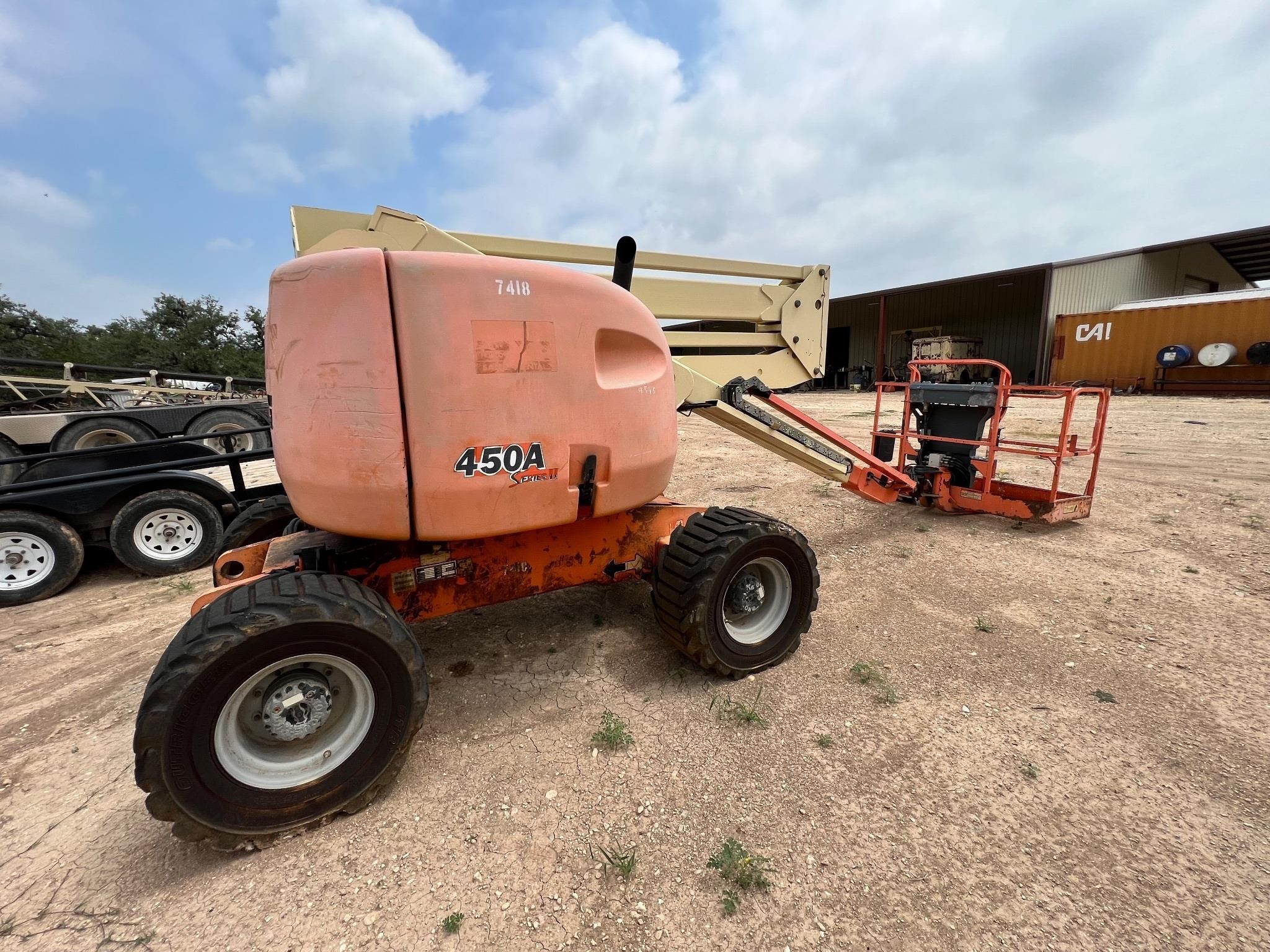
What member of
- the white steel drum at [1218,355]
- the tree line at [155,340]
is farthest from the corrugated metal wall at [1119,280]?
the tree line at [155,340]

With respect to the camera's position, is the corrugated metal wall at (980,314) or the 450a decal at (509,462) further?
the corrugated metal wall at (980,314)

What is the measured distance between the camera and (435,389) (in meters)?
2.12

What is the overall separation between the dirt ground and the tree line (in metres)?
37.9

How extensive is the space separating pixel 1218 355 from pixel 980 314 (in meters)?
→ 11.5

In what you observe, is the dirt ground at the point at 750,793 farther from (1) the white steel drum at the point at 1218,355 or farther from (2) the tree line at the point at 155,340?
(2) the tree line at the point at 155,340

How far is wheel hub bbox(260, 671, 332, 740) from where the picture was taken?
209 centimetres

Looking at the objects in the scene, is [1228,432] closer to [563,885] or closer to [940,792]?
[940,792]

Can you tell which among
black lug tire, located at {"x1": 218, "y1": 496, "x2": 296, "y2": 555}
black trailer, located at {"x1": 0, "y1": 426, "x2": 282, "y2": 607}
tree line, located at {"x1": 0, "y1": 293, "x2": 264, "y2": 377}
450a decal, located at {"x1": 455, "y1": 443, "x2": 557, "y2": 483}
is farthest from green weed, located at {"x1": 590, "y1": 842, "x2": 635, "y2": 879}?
tree line, located at {"x1": 0, "y1": 293, "x2": 264, "y2": 377}

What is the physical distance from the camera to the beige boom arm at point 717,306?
9.12ft

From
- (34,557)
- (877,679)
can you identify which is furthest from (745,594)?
(34,557)

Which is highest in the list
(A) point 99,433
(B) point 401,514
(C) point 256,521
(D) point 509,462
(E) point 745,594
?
(D) point 509,462

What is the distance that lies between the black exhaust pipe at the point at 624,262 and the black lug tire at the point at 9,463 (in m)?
5.42

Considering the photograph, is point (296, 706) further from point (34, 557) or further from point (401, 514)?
point (34, 557)

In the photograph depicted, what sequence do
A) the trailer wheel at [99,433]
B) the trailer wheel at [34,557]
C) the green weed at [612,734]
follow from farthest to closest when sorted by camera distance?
the trailer wheel at [99,433] → the trailer wheel at [34,557] → the green weed at [612,734]
